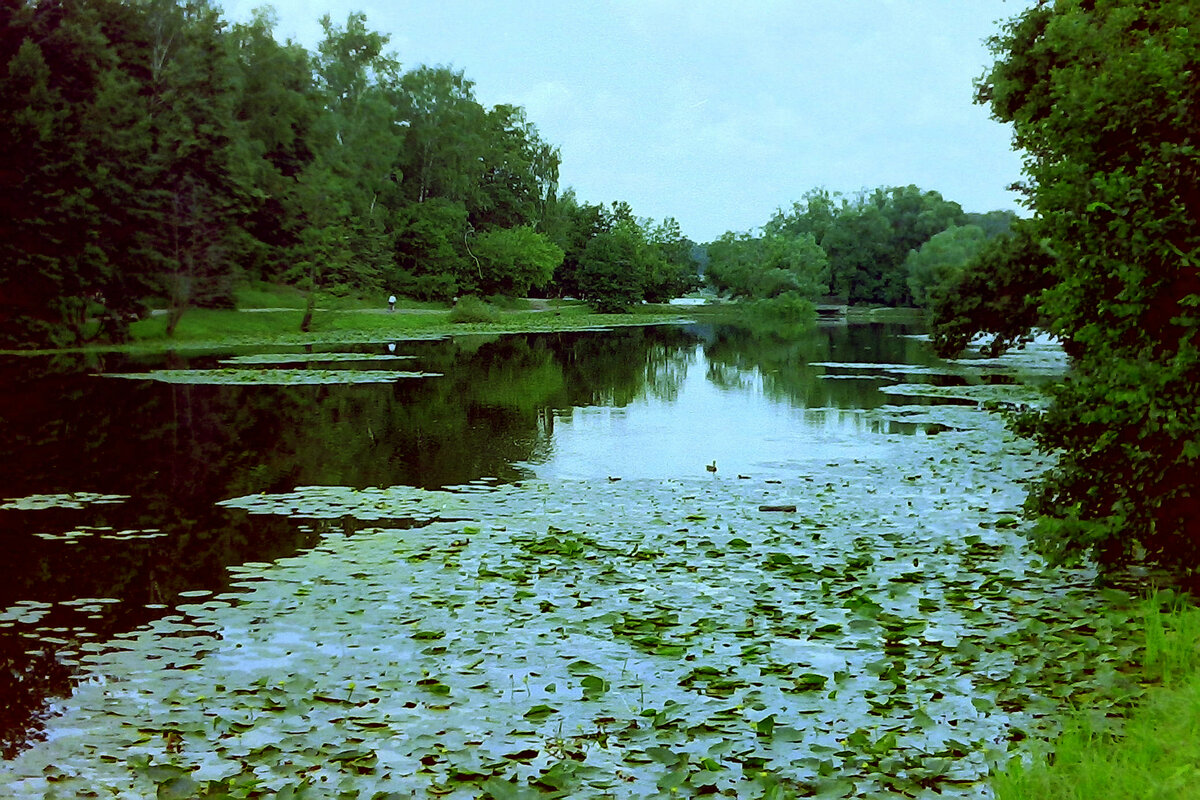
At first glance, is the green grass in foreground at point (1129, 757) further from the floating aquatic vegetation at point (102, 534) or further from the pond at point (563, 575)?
the floating aquatic vegetation at point (102, 534)

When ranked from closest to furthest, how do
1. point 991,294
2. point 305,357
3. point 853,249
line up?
point 991,294, point 305,357, point 853,249

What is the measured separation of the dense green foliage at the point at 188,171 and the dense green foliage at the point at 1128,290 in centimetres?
4304

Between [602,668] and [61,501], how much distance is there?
415 inches

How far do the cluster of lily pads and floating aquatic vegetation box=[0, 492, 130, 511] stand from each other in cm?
495

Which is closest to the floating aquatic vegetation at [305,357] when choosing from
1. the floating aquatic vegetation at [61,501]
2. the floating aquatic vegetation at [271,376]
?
the floating aquatic vegetation at [271,376]

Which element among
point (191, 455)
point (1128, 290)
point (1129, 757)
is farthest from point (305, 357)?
point (1129, 757)

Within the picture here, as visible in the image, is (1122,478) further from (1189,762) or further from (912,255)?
(912,255)

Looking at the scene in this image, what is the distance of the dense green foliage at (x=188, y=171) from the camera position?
45.1m

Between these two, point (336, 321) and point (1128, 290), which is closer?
point (1128, 290)

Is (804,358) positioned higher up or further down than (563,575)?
higher up

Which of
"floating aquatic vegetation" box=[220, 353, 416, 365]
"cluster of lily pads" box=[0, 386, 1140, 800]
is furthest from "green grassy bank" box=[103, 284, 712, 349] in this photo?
"cluster of lily pads" box=[0, 386, 1140, 800]

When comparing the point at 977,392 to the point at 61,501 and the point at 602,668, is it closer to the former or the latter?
the point at 61,501

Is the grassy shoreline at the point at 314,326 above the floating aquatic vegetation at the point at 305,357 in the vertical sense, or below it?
above

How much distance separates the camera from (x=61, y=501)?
50.6 ft
